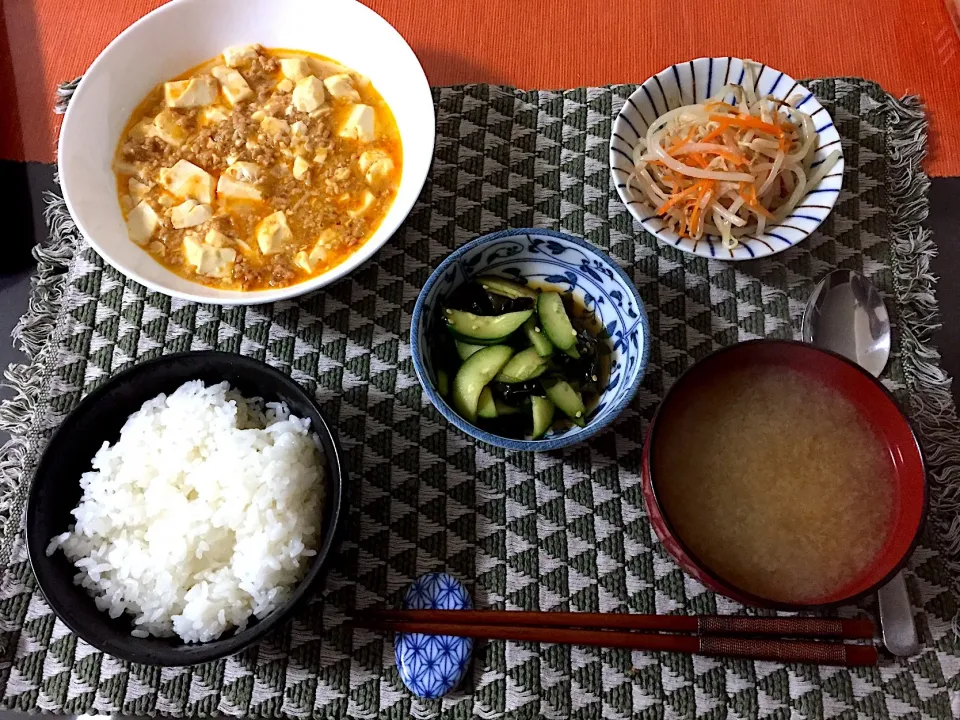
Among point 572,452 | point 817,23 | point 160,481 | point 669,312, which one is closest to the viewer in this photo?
point 160,481

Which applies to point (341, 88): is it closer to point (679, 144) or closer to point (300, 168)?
point (300, 168)

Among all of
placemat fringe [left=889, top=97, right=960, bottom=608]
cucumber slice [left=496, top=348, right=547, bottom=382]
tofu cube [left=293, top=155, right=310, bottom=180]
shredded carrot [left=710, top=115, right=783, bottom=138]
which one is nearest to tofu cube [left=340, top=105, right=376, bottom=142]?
tofu cube [left=293, top=155, right=310, bottom=180]

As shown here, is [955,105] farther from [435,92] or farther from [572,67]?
[435,92]

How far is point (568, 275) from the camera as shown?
1.59 meters

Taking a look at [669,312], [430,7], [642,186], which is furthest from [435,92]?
[669,312]

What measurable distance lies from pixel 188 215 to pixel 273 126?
313 mm

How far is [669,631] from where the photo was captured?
142 centimetres

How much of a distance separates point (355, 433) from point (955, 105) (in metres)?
1.86

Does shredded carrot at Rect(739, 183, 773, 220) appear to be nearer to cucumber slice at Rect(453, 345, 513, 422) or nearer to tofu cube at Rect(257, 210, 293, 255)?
cucumber slice at Rect(453, 345, 513, 422)

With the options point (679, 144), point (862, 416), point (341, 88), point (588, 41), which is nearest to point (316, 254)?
point (341, 88)

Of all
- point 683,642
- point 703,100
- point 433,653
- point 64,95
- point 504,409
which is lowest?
point 433,653

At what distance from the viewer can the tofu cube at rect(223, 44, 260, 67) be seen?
181 centimetres

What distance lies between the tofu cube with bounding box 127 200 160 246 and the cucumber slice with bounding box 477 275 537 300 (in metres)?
0.80

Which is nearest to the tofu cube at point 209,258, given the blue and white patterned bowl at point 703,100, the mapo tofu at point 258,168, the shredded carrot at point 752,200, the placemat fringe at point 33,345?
the mapo tofu at point 258,168
